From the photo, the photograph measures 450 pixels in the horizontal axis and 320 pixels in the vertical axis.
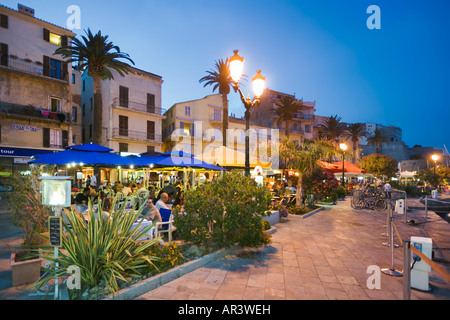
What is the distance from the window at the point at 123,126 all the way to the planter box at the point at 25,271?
2581cm

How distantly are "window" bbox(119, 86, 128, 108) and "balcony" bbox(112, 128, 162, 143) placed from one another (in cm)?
312

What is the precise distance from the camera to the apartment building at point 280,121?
43.9 metres

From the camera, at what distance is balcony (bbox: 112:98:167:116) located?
27.5m

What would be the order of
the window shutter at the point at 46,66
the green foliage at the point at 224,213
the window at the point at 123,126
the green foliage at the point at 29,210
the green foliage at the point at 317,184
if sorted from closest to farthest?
the green foliage at the point at 29,210
the green foliage at the point at 224,213
the green foliage at the point at 317,184
the window shutter at the point at 46,66
the window at the point at 123,126

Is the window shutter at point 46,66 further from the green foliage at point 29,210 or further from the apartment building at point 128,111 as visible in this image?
the green foliage at point 29,210

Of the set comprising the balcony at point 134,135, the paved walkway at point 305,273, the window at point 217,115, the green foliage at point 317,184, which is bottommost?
the paved walkway at point 305,273

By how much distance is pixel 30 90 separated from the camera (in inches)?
877

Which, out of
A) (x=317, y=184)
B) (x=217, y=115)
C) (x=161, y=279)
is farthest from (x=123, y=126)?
(x=161, y=279)

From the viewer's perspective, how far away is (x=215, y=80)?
2822 cm

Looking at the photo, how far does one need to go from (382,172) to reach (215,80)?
973 inches

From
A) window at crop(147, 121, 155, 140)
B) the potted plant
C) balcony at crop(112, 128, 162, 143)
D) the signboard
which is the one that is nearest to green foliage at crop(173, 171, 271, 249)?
the signboard

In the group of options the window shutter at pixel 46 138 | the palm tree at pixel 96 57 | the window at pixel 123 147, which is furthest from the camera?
the window at pixel 123 147

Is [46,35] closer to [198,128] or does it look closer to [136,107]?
[136,107]

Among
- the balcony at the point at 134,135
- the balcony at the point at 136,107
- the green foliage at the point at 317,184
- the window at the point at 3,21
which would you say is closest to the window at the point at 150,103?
the balcony at the point at 136,107
